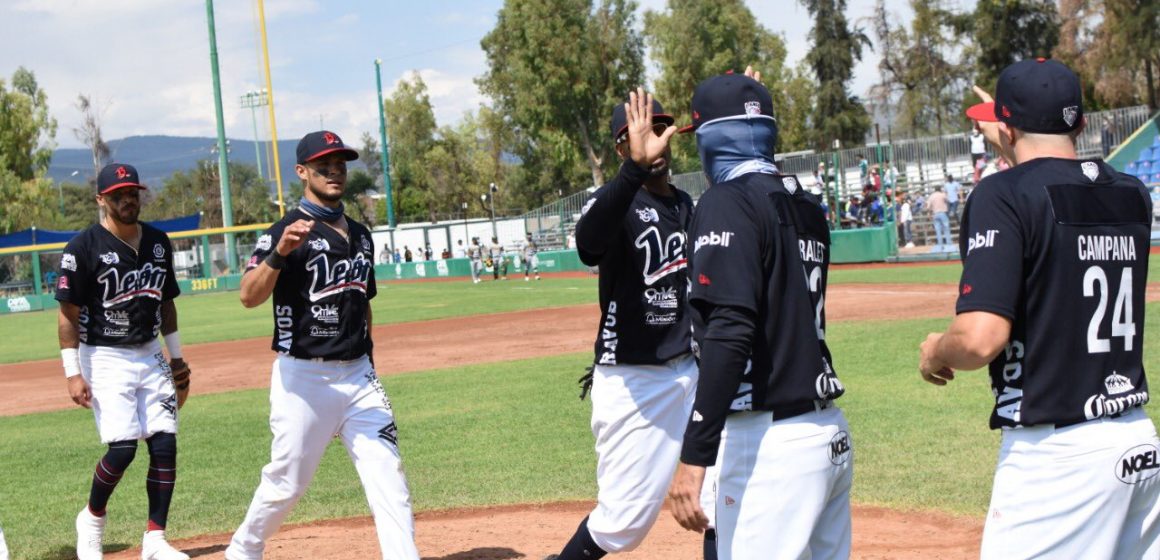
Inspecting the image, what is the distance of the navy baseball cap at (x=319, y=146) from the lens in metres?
5.87

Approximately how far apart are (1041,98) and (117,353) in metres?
5.64

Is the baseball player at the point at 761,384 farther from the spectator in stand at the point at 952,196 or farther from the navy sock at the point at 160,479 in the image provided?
the spectator in stand at the point at 952,196

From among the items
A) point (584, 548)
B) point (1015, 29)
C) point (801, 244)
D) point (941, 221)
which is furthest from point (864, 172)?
point (801, 244)

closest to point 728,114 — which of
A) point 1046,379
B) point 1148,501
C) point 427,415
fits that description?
point 1046,379

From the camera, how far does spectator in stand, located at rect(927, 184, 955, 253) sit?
31547mm

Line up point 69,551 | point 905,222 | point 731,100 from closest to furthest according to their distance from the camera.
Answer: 1. point 731,100
2. point 69,551
3. point 905,222

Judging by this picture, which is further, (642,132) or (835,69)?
(835,69)

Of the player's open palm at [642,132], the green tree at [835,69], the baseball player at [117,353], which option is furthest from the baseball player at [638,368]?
the green tree at [835,69]

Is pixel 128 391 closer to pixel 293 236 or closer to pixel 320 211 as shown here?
pixel 320 211

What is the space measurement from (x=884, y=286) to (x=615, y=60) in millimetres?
39208

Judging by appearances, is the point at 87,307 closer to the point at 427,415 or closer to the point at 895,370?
the point at 427,415

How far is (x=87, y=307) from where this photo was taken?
7.05 metres

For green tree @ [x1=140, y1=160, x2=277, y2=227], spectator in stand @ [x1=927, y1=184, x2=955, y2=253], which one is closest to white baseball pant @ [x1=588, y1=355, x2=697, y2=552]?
spectator in stand @ [x1=927, y1=184, x2=955, y2=253]

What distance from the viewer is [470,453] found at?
10.0 m
